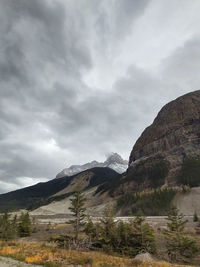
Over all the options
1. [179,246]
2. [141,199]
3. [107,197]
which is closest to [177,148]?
[141,199]

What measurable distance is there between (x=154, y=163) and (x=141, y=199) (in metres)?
51.9

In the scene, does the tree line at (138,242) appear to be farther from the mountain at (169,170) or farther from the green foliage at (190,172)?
the green foliage at (190,172)

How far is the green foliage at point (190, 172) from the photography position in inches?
4528

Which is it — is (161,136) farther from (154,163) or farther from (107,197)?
(107,197)

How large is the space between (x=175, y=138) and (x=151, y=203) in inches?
3214

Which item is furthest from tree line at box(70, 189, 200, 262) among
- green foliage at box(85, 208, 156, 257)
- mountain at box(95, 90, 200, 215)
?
mountain at box(95, 90, 200, 215)

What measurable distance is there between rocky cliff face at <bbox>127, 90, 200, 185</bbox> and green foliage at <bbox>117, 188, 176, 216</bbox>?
2536cm

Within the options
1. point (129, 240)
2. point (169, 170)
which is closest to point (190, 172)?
point (169, 170)

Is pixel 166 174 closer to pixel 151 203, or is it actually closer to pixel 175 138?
pixel 151 203

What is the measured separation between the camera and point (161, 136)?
184 meters

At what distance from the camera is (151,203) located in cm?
10488

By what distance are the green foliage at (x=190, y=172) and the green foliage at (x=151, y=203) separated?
16.9 meters

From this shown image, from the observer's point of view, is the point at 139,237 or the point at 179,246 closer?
the point at 179,246

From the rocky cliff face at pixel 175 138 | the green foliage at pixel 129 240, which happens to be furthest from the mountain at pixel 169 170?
the green foliage at pixel 129 240
